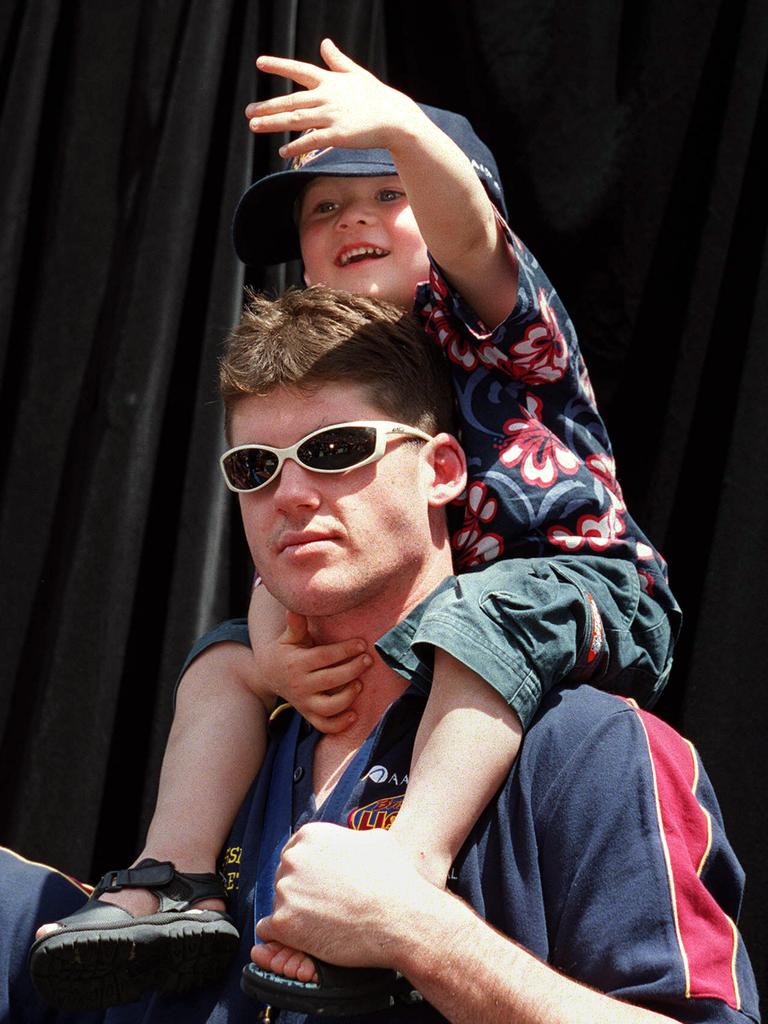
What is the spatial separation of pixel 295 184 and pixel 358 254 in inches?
6.6

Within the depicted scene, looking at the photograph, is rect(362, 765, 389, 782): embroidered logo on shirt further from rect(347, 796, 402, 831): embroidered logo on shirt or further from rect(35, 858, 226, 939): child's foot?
rect(35, 858, 226, 939): child's foot

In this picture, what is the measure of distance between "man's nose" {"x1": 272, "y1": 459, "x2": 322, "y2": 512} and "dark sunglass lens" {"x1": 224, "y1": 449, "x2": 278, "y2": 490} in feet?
0.08

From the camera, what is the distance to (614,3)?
264 cm

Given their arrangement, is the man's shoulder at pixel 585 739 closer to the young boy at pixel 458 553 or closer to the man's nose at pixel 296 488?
the young boy at pixel 458 553

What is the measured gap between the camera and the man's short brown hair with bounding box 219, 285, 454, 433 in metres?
1.85

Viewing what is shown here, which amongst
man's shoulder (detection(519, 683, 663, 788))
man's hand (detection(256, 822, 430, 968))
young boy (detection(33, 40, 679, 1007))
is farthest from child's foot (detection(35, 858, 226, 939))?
man's shoulder (detection(519, 683, 663, 788))

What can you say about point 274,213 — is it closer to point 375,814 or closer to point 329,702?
point 329,702

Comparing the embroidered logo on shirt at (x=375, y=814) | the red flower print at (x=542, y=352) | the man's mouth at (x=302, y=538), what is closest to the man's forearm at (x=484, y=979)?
the embroidered logo on shirt at (x=375, y=814)

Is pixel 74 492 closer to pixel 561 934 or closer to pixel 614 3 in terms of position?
pixel 614 3

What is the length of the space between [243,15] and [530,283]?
1.30 m

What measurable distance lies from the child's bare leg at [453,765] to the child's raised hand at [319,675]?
205 mm

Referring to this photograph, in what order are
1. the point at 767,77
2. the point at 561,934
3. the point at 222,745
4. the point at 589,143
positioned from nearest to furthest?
the point at 561,934, the point at 222,745, the point at 767,77, the point at 589,143

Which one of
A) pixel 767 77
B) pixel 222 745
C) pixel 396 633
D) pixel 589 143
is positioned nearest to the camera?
pixel 396 633

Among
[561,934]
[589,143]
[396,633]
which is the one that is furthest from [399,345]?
[589,143]
